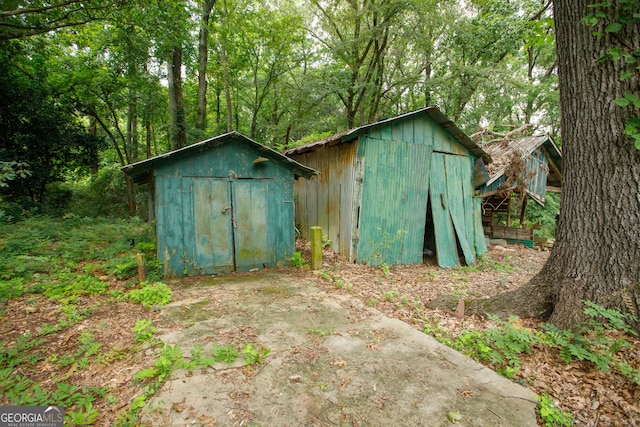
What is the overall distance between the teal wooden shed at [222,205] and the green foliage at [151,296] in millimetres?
1000

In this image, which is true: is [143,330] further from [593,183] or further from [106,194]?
[106,194]

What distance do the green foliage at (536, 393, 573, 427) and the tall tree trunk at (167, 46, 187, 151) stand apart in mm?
11689

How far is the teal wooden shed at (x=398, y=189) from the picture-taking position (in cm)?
705

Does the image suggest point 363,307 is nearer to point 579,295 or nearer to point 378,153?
point 579,295

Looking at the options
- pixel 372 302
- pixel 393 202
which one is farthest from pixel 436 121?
pixel 372 302

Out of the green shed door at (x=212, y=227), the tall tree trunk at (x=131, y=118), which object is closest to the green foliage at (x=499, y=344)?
the green shed door at (x=212, y=227)

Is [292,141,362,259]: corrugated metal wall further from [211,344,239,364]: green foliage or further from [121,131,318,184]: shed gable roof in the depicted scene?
[211,344,239,364]: green foliage

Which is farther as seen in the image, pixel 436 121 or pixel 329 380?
pixel 436 121

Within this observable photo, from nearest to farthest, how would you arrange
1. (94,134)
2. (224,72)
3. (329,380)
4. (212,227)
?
(329,380), (212,227), (224,72), (94,134)

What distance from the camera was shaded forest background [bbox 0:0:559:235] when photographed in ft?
32.2

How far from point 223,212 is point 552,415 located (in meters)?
5.77

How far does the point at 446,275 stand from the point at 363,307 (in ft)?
11.3

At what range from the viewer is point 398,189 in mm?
7426

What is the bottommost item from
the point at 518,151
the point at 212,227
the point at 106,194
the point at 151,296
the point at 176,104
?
the point at 151,296
